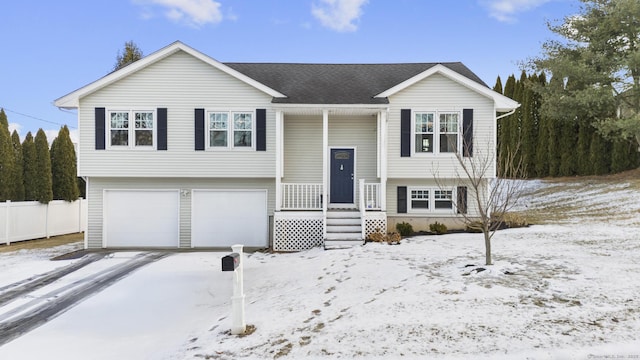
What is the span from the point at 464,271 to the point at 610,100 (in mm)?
17992

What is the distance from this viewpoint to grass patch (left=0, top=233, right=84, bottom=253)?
12578 millimetres

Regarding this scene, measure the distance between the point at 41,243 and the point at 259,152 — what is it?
9351 millimetres

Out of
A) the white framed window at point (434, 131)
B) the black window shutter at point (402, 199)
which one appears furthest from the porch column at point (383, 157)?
the black window shutter at point (402, 199)

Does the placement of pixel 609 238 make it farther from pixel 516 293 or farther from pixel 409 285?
pixel 409 285

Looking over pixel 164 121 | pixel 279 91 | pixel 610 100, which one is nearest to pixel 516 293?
pixel 279 91

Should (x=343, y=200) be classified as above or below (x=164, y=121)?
below

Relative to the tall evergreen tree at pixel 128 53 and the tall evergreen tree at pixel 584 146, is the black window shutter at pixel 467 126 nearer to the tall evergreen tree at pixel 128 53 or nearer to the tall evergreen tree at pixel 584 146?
the tall evergreen tree at pixel 584 146

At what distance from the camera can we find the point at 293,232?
37.4ft

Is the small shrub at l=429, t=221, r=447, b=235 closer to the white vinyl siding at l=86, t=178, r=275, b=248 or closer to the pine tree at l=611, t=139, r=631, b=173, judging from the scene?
the white vinyl siding at l=86, t=178, r=275, b=248

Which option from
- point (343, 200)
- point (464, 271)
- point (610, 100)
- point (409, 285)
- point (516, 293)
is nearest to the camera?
point (516, 293)

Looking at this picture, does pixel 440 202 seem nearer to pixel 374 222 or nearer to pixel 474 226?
pixel 474 226

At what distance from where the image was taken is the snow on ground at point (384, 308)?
4328 millimetres

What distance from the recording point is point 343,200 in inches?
504

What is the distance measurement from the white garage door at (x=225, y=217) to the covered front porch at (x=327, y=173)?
1.09 meters
